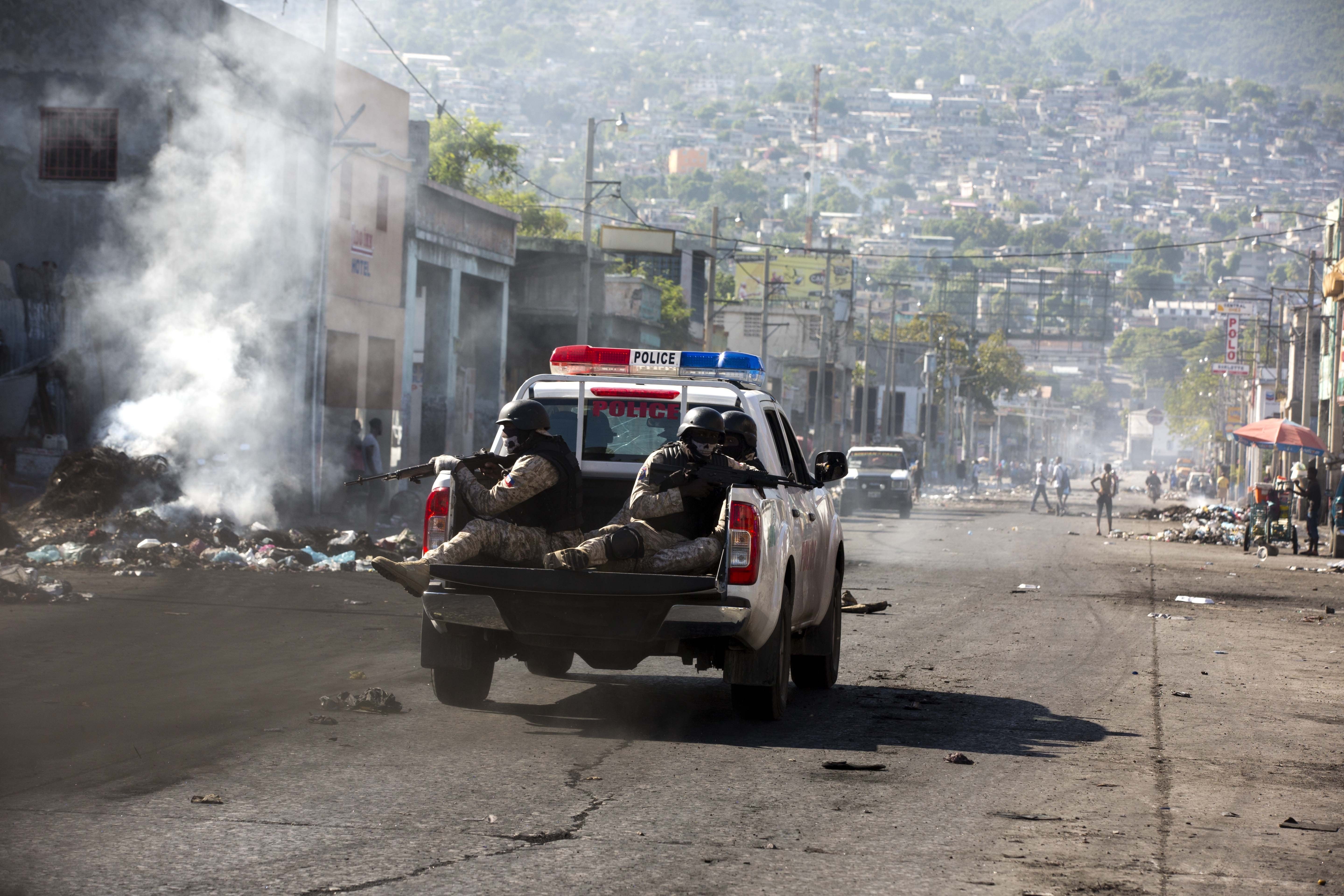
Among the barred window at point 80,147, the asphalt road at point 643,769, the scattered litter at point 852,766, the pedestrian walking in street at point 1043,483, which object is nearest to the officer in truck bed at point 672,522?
the asphalt road at point 643,769

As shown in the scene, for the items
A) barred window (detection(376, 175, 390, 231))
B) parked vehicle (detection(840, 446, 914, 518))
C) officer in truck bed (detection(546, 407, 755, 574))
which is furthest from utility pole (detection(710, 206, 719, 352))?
officer in truck bed (detection(546, 407, 755, 574))

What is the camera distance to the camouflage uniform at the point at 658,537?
787 cm

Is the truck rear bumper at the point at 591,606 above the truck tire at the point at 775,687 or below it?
above

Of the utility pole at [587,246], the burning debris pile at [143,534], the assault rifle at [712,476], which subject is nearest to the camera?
the assault rifle at [712,476]

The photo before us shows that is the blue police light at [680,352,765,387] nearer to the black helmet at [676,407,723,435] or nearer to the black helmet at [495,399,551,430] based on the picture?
the black helmet at [676,407,723,435]

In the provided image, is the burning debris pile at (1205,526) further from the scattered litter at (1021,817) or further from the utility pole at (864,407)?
the utility pole at (864,407)

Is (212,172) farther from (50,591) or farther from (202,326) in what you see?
(50,591)

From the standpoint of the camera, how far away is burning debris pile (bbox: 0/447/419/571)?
16.6 meters

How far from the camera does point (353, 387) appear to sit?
3025cm

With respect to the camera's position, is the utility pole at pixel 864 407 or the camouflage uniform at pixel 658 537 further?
the utility pole at pixel 864 407

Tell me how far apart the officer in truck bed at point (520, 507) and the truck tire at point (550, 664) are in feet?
3.52

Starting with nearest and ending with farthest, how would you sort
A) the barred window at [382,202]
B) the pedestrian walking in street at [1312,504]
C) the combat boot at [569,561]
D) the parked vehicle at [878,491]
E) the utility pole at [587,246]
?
the combat boot at [569,561] < the pedestrian walking in street at [1312,504] < the barred window at [382,202] < the utility pole at [587,246] < the parked vehicle at [878,491]

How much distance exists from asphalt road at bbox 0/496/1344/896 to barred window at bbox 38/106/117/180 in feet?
42.4

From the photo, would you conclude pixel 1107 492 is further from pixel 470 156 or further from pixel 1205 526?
pixel 470 156
